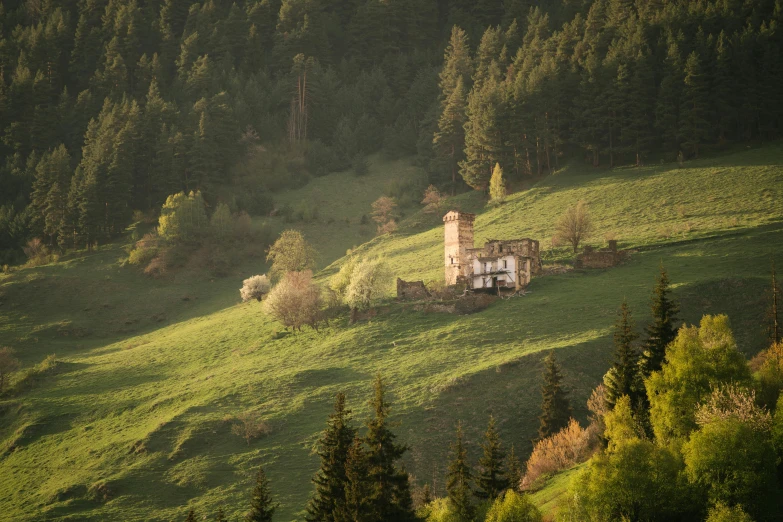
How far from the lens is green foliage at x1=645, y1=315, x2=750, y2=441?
40.4 meters

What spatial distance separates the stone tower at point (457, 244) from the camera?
260ft

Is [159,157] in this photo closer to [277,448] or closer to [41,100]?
[41,100]

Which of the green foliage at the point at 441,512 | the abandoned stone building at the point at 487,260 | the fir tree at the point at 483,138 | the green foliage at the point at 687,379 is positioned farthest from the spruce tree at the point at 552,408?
the fir tree at the point at 483,138

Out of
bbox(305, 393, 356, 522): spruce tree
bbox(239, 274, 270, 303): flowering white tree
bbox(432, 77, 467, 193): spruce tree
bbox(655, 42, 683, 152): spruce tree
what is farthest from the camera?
bbox(432, 77, 467, 193): spruce tree

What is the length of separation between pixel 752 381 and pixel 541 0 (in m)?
126

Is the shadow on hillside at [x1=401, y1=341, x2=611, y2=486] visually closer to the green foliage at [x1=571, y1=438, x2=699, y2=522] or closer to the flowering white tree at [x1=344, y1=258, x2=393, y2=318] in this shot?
the green foliage at [x1=571, y1=438, x2=699, y2=522]

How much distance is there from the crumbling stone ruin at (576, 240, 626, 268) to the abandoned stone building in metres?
4.06

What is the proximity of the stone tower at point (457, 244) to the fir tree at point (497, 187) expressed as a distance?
23.2 meters

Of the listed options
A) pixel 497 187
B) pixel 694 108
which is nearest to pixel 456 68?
pixel 497 187

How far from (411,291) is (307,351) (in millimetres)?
12589

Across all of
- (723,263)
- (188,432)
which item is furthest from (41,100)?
(723,263)

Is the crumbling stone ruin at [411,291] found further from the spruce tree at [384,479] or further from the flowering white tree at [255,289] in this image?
the spruce tree at [384,479]

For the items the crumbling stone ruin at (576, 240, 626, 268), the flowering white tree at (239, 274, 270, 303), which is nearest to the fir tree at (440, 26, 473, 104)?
the flowering white tree at (239, 274, 270, 303)

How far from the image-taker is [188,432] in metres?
58.7
